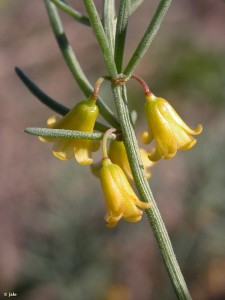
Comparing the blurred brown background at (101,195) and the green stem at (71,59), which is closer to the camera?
the green stem at (71,59)

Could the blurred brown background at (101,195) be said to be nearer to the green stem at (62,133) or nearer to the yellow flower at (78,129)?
the yellow flower at (78,129)

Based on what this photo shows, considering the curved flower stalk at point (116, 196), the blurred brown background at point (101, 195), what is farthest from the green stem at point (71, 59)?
the blurred brown background at point (101, 195)

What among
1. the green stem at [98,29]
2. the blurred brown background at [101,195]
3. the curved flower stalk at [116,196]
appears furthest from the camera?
the blurred brown background at [101,195]

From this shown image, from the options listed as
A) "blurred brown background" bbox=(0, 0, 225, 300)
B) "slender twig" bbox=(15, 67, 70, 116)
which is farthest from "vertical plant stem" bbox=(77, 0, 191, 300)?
"blurred brown background" bbox=(0, 0, 225, 300)

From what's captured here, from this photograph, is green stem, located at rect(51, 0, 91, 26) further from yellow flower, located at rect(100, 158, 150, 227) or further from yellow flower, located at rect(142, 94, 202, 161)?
yellow flower, located at rect(100, 158, 150, 227)

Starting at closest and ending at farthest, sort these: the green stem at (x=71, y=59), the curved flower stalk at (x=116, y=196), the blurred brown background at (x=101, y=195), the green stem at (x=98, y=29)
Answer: the green stem at (x=98, y=29), the curved flower stalk at (x=116, y=196), the green stem at (x=71, y=59), the blurred brown background at (x=101, y=195)

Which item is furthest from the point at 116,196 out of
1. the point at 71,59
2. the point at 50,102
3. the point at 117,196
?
the point at 71,59
